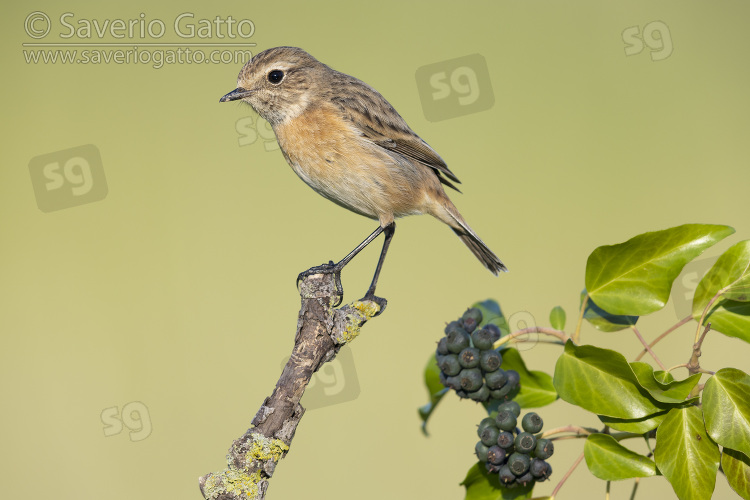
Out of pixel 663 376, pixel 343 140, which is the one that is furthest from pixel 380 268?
pixel 663 376

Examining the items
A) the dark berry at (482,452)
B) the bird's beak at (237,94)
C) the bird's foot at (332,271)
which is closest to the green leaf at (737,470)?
the dark berry at (482,452)

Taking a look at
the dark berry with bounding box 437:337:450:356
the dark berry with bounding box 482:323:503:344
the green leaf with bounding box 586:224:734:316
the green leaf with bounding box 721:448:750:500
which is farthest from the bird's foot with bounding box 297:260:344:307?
the green leaf with bounding box 721:448:750:500

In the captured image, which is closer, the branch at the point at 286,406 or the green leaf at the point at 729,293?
the green leaf at the point at 729,293

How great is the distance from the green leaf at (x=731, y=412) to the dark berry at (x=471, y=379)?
63 cm

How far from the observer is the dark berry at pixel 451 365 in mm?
Result: 1951

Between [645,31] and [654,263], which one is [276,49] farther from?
[645,31]

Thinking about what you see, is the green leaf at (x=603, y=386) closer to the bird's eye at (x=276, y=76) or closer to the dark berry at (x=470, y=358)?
the dark berry at (x=470, y=358)

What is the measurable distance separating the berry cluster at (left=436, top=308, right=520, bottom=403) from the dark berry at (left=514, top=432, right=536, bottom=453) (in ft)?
0.58

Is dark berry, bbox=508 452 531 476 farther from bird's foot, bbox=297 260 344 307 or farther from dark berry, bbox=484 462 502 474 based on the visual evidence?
bird's foot, bbox=297 260 344 307

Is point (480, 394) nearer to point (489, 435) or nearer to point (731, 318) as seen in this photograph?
point (489, 435)

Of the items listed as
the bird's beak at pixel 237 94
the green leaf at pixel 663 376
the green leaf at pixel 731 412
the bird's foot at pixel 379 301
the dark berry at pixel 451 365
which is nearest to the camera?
the green leaf at pixel 731 412

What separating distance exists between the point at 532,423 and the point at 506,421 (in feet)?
0.24

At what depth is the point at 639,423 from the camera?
1589 mm

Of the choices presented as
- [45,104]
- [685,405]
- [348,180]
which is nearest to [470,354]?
[685,405]
